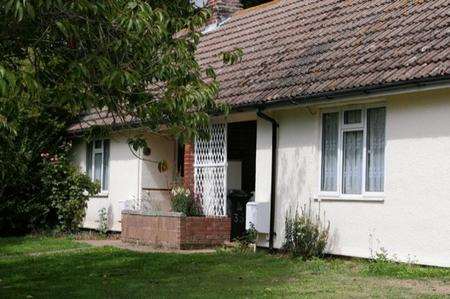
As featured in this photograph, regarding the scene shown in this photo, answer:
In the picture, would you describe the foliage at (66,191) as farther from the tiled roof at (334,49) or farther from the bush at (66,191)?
the tiled roof at (334,49)

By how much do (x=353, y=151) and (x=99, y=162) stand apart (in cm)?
1044

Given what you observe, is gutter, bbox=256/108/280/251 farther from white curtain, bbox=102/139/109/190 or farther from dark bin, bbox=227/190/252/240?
white curtain, bbox=102/139/109/190

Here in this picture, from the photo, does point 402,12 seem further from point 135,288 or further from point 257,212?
point 135,288

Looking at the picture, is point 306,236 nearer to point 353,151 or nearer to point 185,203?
point 353,151

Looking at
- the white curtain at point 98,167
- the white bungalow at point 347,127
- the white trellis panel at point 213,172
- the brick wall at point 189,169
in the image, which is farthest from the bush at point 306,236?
the white curtain at point 98,167

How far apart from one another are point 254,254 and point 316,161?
2076 mm

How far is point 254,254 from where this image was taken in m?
14.8

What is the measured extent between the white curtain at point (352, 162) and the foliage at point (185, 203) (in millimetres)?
4310

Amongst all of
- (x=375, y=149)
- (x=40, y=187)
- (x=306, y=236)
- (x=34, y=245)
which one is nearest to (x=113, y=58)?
(x=375, y=149)

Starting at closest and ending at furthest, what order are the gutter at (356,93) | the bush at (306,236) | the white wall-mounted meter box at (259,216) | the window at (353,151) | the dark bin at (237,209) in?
the gutter at (356,93), the window at (353,151), the bush at (306,236), the white wall-mounted meter box at (259,216), the dark bin at (237,209)

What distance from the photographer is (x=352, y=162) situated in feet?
A: 45.2

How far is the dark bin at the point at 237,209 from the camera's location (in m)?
17.2

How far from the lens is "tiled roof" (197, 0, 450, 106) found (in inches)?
500

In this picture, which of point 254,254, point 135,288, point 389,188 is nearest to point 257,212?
point 254,254
